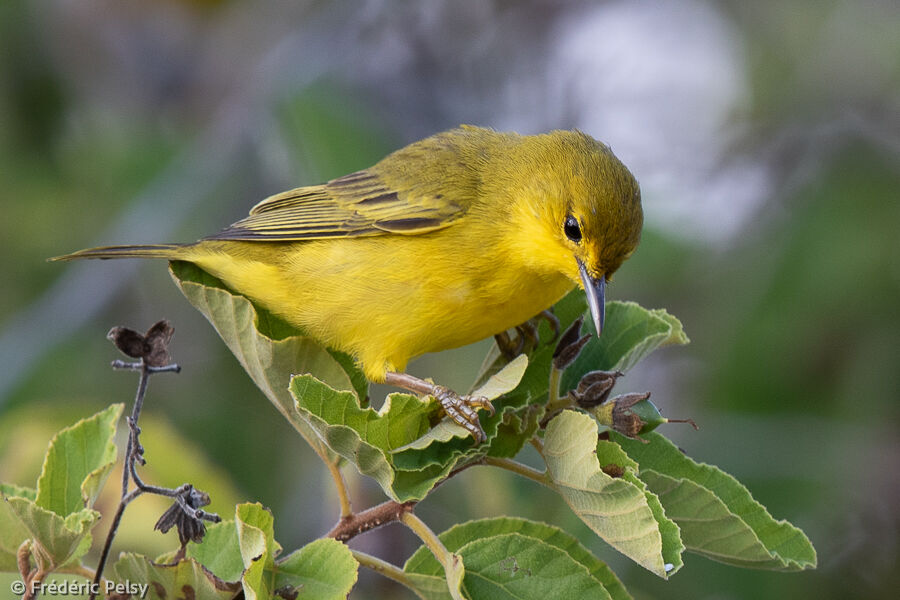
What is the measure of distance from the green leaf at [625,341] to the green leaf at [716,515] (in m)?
0.30

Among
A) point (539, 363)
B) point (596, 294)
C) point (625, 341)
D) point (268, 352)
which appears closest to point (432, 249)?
point (596, 294)

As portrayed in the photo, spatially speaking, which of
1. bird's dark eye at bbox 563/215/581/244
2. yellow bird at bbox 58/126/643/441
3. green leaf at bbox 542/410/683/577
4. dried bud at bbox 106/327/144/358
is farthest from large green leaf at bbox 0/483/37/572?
bird's dark eye at bbox 563/215/581/244

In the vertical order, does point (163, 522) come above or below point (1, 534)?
above

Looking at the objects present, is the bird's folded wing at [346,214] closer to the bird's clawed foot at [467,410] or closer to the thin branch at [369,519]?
the bird's clawed foot at [467,410]

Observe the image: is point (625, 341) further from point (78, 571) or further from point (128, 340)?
point (78, 571)

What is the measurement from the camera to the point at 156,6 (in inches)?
291

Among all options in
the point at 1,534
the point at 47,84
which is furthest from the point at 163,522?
the point at 47,84

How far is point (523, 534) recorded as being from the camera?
2305 millimetres

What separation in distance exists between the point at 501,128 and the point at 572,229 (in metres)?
2.78

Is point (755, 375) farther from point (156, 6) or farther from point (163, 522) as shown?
point (156, 6)

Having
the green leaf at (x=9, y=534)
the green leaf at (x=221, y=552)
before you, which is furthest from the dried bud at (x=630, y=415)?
the green leaf at (x=9, y=534)

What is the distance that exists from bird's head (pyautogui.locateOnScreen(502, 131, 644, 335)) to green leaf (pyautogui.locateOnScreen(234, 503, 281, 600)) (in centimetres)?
135

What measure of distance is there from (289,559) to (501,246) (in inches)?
65.3

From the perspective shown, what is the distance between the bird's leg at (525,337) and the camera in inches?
118
